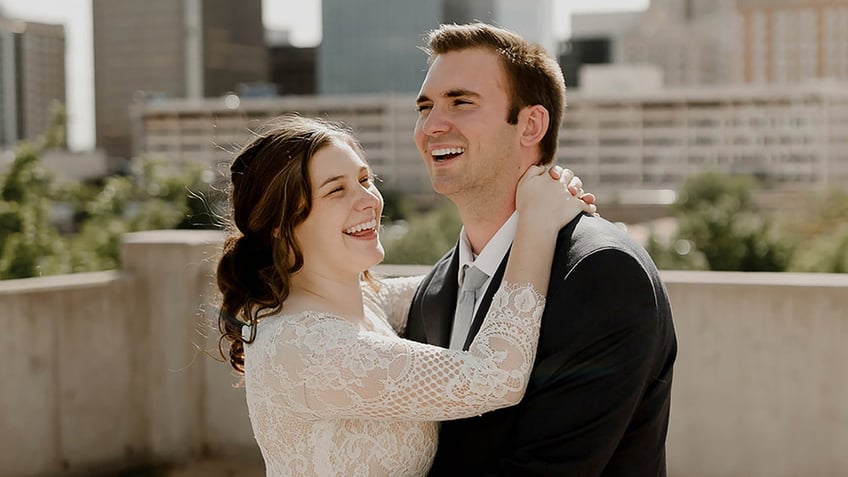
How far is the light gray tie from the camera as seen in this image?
98.3 inches

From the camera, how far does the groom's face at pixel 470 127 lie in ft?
8.09

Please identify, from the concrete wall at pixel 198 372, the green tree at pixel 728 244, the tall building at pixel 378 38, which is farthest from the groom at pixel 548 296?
the tall building at pixel 378 38

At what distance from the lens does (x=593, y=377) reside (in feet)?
6.71

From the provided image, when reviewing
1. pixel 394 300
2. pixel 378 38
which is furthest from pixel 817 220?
pixel 394 300

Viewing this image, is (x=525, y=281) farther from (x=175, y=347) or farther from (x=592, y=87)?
(x=592, y=87)

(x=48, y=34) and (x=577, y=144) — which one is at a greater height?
(x=48, y=34)

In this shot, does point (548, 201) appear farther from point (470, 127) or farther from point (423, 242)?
point (423, 242)

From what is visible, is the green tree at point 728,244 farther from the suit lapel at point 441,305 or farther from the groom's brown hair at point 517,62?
the groom's brown hair at point 517,62

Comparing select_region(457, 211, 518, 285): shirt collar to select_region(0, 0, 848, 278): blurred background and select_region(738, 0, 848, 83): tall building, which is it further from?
select_region(738, 0, 848, 83): tall building

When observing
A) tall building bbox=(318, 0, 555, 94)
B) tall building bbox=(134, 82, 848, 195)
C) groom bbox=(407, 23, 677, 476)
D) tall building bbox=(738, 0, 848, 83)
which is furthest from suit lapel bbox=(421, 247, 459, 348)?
tall building bbox=(738, 0, 848, 83)

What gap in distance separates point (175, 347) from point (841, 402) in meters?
3.50

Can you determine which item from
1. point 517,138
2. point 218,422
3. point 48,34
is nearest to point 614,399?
point 517,138

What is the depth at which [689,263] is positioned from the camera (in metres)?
49.7

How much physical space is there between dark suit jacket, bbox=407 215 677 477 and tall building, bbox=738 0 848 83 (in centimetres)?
14456
